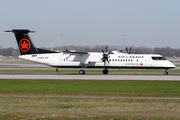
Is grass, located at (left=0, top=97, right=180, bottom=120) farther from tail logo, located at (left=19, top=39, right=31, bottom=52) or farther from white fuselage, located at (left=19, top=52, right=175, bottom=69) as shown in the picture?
tail logo, located at (left=19, top=39, right=31, bottom=52)

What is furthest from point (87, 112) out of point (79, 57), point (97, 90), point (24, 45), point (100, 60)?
point (24, 45)

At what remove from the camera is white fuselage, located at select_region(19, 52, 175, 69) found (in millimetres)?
43281

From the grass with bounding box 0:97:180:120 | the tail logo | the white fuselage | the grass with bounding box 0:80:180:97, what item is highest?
the tail logo

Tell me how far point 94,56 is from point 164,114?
32065 millimetres

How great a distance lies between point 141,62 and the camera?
4334 cm

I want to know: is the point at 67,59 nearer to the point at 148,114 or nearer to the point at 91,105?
the point at 91,105

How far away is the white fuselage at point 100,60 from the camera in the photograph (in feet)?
142

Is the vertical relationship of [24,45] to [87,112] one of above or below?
above

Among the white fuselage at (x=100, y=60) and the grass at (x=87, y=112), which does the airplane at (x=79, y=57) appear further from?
the grass at (x=87, y=112)

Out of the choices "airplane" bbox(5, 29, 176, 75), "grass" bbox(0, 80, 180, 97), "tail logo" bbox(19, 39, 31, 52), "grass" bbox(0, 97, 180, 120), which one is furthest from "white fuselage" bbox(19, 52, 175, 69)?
"grass" bbox(0, 97, 180, 120)

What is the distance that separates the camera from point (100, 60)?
44.7 meters

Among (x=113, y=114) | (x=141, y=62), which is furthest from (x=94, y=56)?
(x=113, y=114)

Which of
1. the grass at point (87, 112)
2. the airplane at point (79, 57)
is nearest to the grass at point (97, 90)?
the grass at point (87, 112)

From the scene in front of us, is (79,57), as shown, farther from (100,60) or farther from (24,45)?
(24,45)
